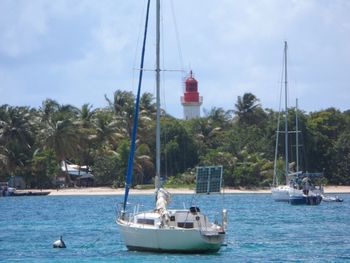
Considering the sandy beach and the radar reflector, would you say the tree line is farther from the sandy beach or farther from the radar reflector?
the radar reflector

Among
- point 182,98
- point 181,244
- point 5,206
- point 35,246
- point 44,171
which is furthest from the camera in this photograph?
point 182,98

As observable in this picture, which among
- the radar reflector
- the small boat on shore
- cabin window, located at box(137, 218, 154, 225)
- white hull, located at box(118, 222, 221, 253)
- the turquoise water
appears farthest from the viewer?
the small boat on shore

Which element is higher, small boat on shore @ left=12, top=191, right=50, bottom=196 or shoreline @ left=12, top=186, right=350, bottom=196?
shoreline @ left=12, top=186, right=350, bottom=196

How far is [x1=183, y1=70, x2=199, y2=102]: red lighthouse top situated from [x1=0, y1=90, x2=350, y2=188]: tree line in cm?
1942

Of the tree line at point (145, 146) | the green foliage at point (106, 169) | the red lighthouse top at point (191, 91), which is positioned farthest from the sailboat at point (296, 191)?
the red lighthouse top at point (191, 91)

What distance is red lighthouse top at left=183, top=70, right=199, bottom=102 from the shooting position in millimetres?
142375

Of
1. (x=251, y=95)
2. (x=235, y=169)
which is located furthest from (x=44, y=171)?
(x=251, y=95)

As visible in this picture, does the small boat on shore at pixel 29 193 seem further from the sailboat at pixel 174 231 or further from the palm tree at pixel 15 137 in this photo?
the sailboat at pixel 174 231

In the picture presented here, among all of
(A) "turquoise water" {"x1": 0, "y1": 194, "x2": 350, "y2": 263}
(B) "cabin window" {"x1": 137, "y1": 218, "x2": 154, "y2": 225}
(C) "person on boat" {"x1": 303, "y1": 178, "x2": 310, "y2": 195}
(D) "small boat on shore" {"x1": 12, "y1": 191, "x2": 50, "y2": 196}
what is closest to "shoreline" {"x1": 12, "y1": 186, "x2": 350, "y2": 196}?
(D) "small boat on shore" {"x1": 12, "y1": 191, "x2": 50, "y2": 196}

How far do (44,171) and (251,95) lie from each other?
114 ft

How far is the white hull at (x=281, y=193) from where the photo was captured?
91750mm

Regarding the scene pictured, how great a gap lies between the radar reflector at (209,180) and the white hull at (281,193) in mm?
51351

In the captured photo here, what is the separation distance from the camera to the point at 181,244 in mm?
39312

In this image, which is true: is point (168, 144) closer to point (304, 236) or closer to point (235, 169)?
point (235, 169)
